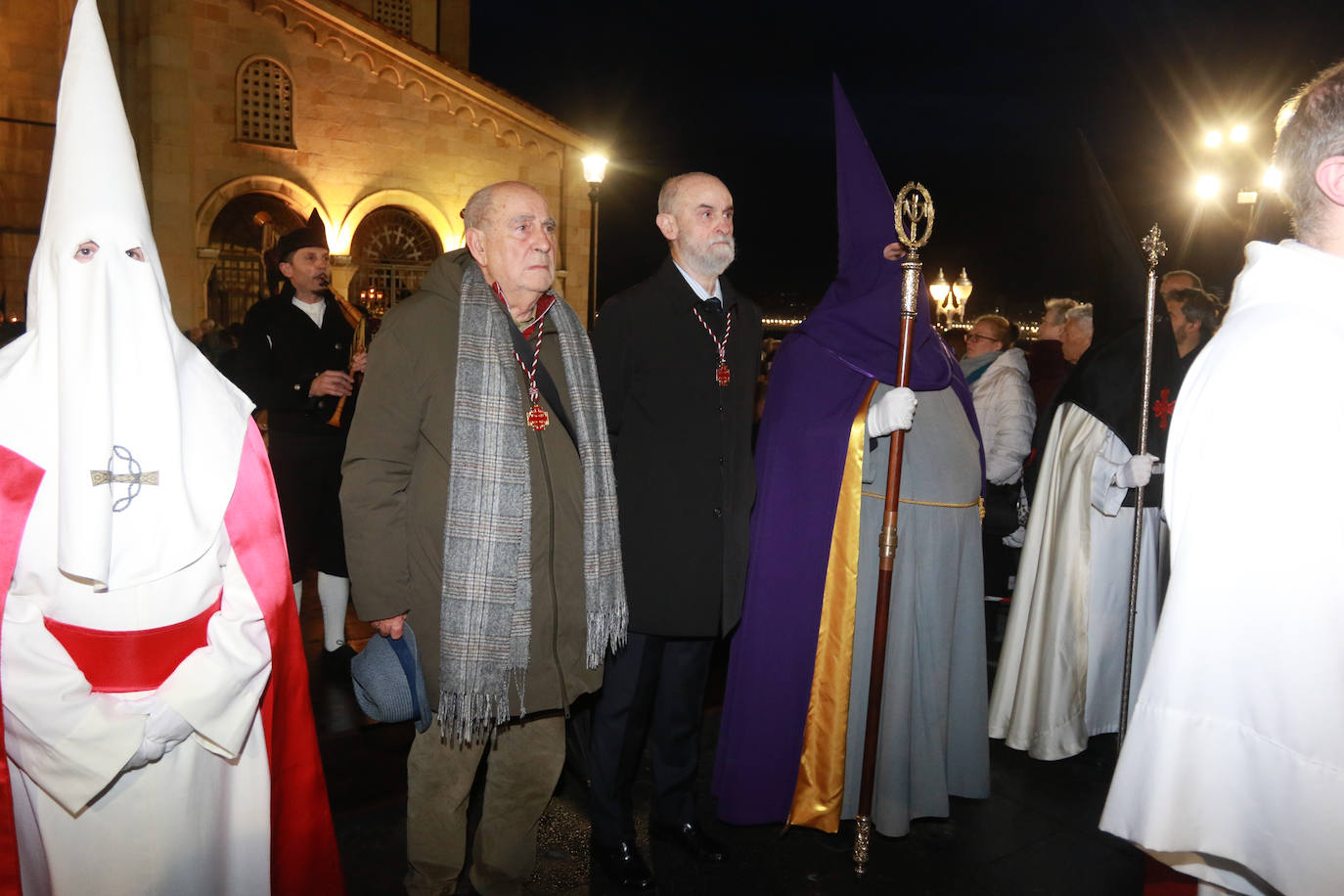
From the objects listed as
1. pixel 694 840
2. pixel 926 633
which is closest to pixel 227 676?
pixel 694 840

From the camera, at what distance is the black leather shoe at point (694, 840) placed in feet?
10.9

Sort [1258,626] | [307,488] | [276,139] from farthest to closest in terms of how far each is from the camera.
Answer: [276,139], [307,488], [1258,626]

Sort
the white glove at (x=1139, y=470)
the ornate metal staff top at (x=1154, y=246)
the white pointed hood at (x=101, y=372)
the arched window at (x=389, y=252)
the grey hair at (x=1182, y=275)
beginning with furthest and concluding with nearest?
the arched window at (x=389, y=252) → the grey hair at (x=1182, y=275) → the white glove at (x=1139, y=470) → the ornate metal staff top at (x=1154, y=246) → the white pointed hood at (x=101, y=372)

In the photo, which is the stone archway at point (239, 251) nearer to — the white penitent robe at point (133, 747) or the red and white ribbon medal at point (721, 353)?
the red and white ribbon medal at point (721, 353)

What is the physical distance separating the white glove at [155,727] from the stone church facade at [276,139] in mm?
12680

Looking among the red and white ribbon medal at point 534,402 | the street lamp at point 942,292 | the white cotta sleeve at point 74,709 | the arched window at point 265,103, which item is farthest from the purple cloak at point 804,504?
the street lamp at point 942,292

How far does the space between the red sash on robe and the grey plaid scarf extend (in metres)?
0.41

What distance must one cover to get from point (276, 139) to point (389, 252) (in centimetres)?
252

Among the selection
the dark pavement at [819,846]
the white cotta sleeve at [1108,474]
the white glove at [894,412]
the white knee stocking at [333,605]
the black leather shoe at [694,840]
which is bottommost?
the dark pavement at [819,846]

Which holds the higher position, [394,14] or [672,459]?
[394,14]

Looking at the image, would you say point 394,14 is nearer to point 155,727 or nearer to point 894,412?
point 894,412

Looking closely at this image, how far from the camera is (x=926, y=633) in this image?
11.9 ft

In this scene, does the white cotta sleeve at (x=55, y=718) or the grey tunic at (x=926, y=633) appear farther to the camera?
the grey tunic at (x=926, y=633)

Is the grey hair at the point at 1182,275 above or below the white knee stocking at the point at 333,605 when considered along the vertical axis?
above
